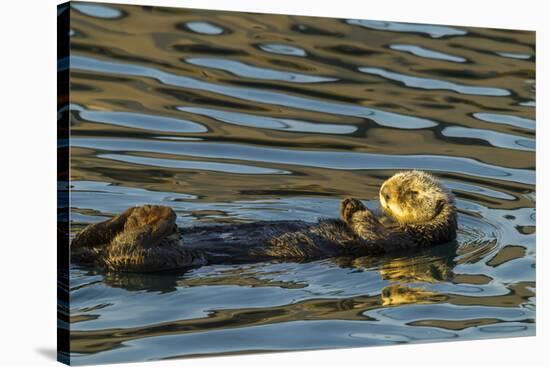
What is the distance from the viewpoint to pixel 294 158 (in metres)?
6.02

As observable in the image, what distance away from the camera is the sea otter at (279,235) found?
18.2 ft

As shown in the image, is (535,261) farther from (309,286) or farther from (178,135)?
(178,135)

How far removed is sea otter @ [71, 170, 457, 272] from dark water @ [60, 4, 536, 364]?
78mm

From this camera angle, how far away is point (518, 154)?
669 cm

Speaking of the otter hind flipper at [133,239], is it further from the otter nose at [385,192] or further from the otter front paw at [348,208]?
the otter nose at [385,192]

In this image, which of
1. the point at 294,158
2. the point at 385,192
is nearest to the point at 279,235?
the point at 294,158

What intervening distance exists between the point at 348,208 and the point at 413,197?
21.5 inches

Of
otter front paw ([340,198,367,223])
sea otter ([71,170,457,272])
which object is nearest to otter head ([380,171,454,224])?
sea otter ([71,170,457,272])

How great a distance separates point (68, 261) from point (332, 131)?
1802 mm

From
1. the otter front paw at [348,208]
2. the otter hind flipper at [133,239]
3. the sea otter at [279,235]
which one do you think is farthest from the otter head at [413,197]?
the otter hind flipper at [133,239]

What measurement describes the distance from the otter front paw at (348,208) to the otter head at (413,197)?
273 mm

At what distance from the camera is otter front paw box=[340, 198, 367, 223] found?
616cm

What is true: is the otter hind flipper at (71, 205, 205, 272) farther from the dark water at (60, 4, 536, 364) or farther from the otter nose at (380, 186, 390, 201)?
the otter nose at (380, 186, 390, 201)

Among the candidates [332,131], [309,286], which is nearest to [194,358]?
[309,286]
